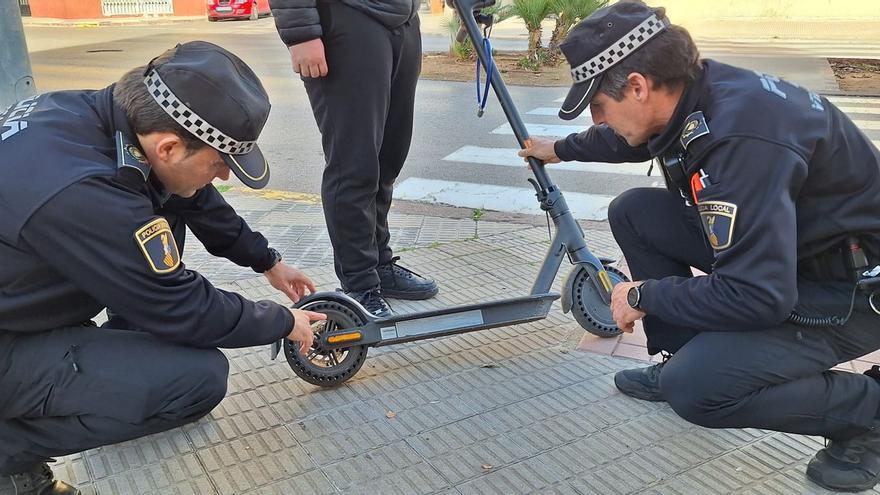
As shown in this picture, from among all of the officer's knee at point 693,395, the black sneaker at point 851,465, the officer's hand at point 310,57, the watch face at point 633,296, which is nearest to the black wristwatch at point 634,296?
the watch face at point 633,296

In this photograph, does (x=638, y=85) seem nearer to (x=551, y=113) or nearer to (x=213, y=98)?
(x=213, y=98)

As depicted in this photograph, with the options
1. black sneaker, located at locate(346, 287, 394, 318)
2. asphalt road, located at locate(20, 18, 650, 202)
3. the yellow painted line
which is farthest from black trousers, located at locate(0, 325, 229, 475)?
asphalt road, located at locate(20, 18, 650, 202)

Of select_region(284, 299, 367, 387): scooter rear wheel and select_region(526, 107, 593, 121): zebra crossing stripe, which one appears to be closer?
select_region(284, 299, 367, 387): scooter rear wheel

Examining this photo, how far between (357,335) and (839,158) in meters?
1.71

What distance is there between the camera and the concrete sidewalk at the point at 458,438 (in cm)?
237

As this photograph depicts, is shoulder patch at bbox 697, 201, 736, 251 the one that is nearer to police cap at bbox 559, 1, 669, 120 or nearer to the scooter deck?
police cap at bbox 559, 1, 669, 120

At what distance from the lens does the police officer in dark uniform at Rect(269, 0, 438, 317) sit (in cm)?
289

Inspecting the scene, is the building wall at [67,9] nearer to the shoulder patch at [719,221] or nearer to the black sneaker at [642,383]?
the black sneaker at [642,383]

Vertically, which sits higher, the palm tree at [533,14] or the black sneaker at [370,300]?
the palm tree at [533,14]

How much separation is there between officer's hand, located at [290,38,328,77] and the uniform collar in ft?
4.38

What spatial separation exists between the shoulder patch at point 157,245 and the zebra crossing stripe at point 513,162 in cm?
458

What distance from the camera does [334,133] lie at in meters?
3.03

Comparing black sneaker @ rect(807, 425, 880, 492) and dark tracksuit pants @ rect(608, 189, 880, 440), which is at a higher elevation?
dark tracksuit pants @ rect(608, 189, 880, 440)

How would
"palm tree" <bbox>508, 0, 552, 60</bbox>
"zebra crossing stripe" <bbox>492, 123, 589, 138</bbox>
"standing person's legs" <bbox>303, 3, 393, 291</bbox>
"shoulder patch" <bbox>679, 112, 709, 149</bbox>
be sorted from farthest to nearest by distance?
"palm tree" <bbox>508, 0, 552, 60</bbox>
"zebra crossing stripe" <bbox>492, 123, 589, 138</bbox>
"standing person's legs" <bbox>303, 3, 393, 291</bbox>
"shoulder patch" <bbox>679, 112, 709, 149</bbox>
